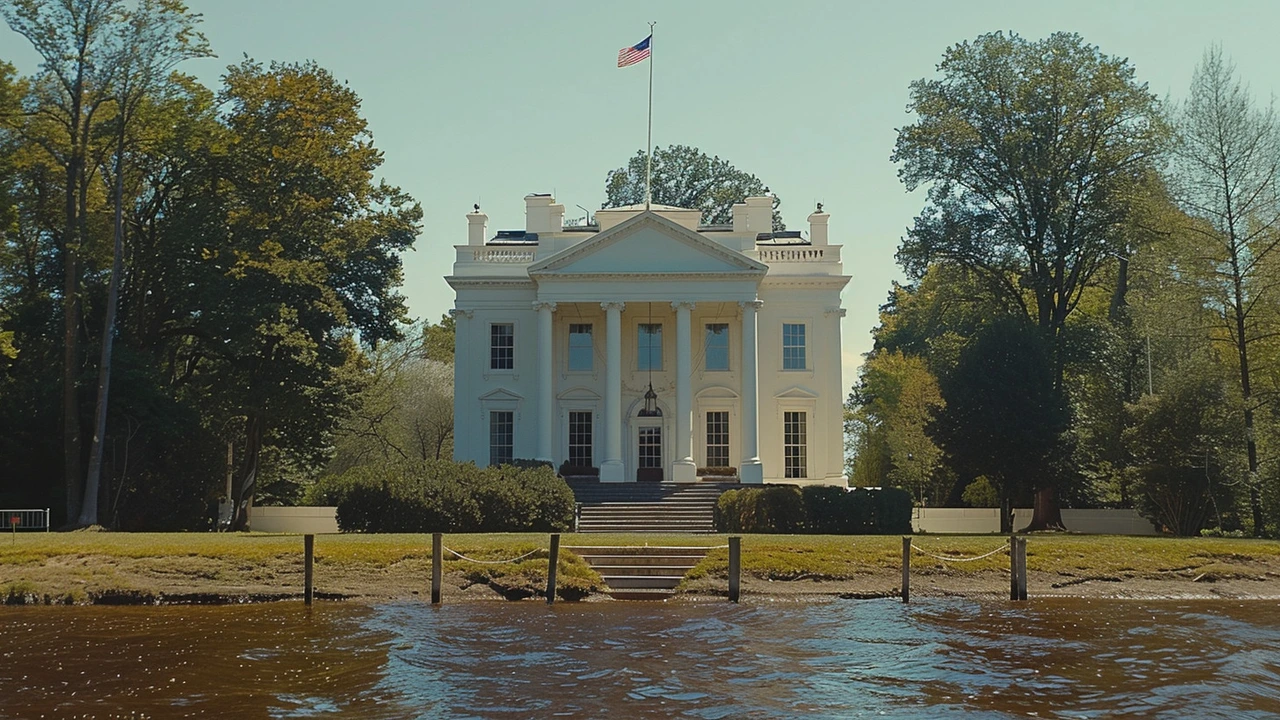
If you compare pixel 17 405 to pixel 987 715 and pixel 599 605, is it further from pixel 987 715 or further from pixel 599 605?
pixel 987 715

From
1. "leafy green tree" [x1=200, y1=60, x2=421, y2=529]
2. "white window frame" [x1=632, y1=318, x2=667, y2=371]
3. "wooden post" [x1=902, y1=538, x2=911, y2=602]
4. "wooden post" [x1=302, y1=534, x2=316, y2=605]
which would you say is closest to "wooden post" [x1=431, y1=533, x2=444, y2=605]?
"wooden post" [x1=302, y1=534, x2=316, y2=605]

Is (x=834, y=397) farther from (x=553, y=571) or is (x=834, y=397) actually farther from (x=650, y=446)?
(x=553, y=571)

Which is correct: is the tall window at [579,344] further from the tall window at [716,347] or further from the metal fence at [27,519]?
the metal fence at [27,519]

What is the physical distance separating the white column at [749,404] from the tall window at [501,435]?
860cm

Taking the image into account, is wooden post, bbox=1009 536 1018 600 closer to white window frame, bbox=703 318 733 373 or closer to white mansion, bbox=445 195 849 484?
white mansion, bbox=445 195 849 484

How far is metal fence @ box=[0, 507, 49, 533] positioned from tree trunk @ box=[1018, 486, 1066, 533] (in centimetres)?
3099


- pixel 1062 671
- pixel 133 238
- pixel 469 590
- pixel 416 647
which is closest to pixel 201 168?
pixel 133 238

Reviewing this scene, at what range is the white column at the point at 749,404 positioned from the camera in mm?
40562

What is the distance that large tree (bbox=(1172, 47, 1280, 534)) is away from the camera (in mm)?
33062

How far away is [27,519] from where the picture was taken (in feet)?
119

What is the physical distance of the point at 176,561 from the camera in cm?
2436

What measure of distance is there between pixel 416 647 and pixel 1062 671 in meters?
9.16

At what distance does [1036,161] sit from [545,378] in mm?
18504

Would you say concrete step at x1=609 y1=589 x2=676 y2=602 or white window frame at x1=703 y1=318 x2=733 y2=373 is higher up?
white window frame at x1=703 y1=318 x2=733 y2=373
